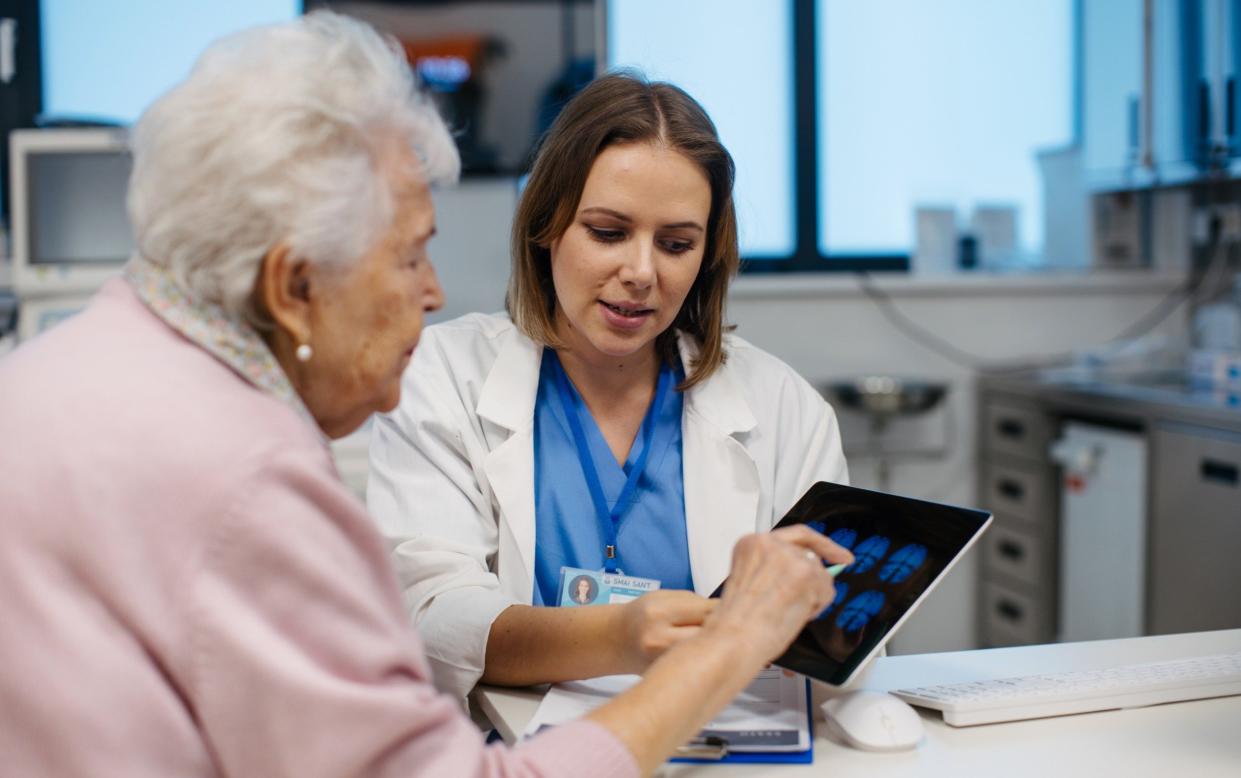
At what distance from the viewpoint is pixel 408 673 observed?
81 cm

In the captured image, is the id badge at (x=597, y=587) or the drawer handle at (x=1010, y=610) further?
the drawer handle at (x=1010, y=610)

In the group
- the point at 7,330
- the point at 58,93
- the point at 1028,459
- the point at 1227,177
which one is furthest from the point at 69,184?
the point at 1227,177

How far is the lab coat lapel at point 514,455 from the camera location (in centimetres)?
144

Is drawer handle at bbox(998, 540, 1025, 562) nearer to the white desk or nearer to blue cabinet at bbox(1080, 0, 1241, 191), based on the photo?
blue cabinet at bbox(1080, 0, 1241, 191)

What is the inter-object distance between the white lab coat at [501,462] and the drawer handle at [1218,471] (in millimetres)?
1385

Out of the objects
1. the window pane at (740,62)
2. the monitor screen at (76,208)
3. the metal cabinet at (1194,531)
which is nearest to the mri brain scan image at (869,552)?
the metal cabinet at (1194,531)

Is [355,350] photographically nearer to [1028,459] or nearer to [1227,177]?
[1028,459]

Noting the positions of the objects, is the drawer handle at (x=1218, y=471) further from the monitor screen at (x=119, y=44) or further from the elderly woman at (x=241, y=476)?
the monitor screen at (x=119, y=44)

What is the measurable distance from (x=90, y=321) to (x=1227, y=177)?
3275mm

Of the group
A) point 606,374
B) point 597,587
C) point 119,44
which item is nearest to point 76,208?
point 119,44

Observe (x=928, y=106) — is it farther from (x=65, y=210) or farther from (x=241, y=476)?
(x=241, y=476)

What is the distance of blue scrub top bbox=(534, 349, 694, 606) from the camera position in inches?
57.7

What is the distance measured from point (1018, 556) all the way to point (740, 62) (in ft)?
5.73

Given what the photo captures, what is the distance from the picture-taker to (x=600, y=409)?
1.59 m
